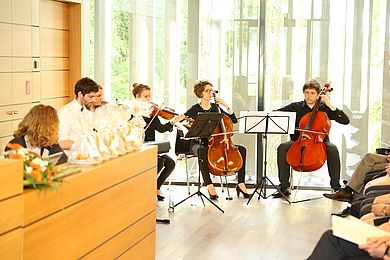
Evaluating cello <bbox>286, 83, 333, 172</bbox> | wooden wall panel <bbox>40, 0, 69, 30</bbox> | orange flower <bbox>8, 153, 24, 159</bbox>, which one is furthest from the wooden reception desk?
wooden wall panel <bbox>40, 0, 69, 30</bbox>

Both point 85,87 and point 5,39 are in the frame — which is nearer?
point 85,87

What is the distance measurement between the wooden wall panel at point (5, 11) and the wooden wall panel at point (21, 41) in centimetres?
14

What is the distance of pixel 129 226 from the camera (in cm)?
518

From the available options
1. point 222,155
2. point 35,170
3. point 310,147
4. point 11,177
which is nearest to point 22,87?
point 222,155

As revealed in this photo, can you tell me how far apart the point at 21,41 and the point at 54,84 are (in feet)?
3.32

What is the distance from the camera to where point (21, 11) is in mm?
7730

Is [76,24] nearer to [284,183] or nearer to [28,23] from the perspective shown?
[28,23]

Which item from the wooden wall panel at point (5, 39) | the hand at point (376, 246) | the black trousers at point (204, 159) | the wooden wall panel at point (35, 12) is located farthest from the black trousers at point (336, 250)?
the wooden wall panel at point (35, 12)

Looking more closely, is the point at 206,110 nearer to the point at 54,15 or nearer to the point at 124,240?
the point at 54,15

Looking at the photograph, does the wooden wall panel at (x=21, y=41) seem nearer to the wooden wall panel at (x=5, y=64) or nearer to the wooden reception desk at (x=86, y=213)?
the wooden wall panel at (x=5, y=64)

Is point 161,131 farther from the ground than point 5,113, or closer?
closer

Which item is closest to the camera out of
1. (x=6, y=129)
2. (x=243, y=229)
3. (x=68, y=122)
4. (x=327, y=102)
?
(x=68, y=122)

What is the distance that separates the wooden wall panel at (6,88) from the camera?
7445 millimetres

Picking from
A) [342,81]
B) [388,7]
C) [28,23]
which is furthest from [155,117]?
[388,7]
